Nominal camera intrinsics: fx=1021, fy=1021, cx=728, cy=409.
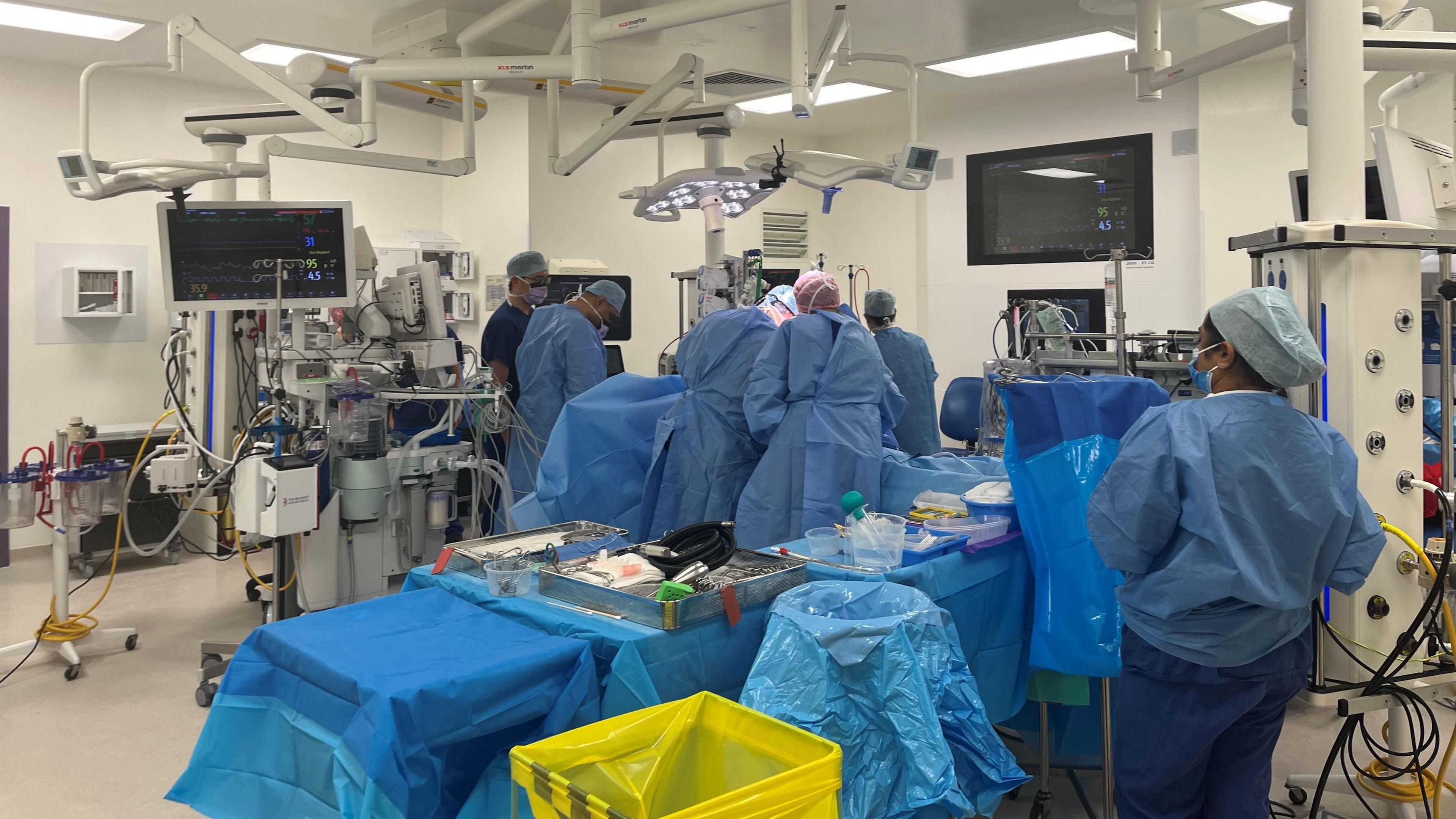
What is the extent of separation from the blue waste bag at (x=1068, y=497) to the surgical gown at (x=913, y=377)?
199cm

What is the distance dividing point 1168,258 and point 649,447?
13.1 feet

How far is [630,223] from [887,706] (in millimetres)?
5805

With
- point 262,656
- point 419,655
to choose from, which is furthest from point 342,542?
point 419,655

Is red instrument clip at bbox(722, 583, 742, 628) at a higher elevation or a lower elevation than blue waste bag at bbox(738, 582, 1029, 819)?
higher

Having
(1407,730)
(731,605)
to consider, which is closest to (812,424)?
(731,605)

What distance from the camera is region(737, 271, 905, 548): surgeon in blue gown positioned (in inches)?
132

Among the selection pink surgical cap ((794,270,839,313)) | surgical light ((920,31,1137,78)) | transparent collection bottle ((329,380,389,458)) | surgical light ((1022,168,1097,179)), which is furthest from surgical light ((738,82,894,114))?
transparent collection bottle ((329,380,389,458))

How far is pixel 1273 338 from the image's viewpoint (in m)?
1.97

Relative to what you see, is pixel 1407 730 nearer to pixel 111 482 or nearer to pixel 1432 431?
pixel 1432 431

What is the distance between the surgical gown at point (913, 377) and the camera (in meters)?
4.69

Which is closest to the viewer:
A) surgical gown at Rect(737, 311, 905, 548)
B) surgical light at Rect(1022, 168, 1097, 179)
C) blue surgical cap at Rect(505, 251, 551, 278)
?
surgical gown at Rect(737, 311, 905, 548)

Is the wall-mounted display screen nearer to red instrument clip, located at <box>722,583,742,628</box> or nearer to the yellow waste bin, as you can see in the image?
red instrument clip, located at <box>722,583,742,628</box>

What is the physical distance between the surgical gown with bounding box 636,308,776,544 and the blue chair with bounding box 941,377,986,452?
2.09m

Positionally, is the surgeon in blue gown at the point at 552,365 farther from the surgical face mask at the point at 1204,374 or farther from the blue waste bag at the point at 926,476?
the surgical face mask at the point at 1204,374
